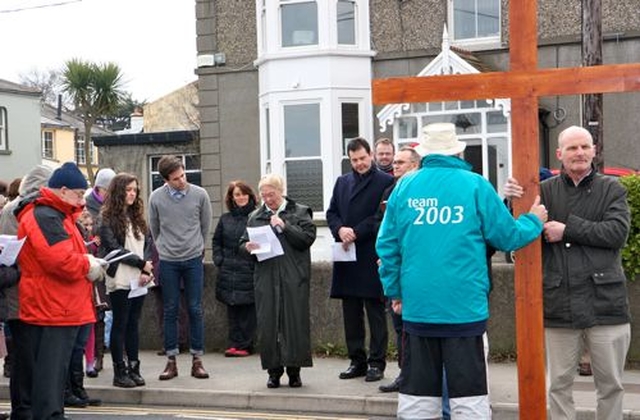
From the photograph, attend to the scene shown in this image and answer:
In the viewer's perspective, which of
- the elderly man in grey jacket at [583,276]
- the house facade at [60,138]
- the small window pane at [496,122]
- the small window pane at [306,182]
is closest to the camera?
the elderly man in grey jacket at [583,276]

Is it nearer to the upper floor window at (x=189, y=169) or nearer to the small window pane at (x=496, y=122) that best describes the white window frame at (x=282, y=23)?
the small window pane at (x=496, y=122)

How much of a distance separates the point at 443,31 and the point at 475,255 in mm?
15944

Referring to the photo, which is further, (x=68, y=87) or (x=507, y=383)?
(x=68, y=87)

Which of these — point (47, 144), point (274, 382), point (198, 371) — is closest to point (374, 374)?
point (274, 382)

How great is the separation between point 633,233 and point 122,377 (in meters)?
5.23

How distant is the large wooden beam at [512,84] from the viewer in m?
6.29

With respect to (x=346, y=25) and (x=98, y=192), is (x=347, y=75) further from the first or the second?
(x=98, y=192)

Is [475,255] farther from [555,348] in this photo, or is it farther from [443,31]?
[443,31]

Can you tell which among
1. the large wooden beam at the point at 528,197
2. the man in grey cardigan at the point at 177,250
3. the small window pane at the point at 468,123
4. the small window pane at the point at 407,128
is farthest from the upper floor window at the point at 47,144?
the large wooden beam at the point at 528,197

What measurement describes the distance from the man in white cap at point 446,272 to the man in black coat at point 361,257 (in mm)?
3552

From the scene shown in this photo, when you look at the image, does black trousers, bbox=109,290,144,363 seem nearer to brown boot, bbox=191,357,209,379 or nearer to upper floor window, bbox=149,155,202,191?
brown boot, bbox=191,357,209,379

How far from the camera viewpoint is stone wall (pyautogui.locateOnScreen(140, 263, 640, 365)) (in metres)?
10.8

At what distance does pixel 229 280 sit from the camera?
38.1 ft

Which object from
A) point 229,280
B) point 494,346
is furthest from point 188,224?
point 494,346
